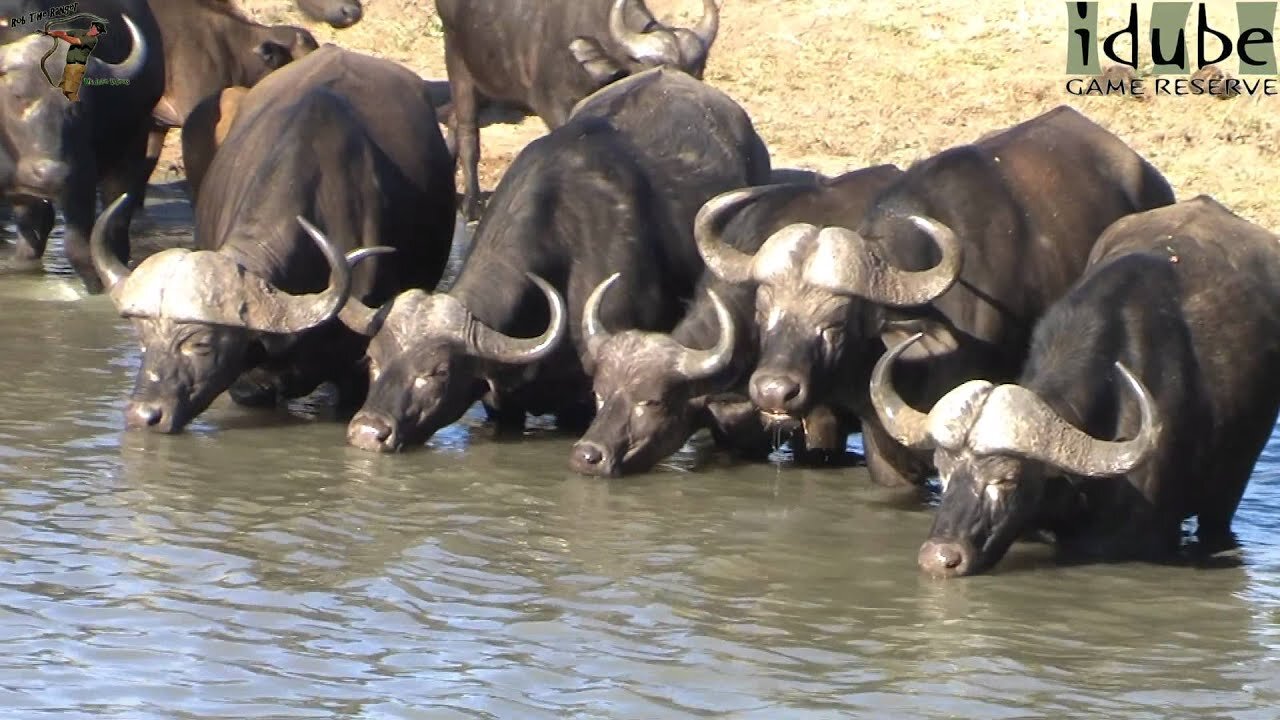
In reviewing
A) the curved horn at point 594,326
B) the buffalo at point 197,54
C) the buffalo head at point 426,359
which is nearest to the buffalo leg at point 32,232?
the buffalo at point 197,54

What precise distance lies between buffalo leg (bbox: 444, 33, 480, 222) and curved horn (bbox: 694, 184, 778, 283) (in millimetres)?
6435

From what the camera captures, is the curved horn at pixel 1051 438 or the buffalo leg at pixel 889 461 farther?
the buffalo leg at pixel 889 461

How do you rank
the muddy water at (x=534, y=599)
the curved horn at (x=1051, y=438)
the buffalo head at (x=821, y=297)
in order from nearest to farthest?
the muddy water at (x=534, y=599) < the curved horn at (x=1051, y=438) < the buffalo head at (x=821, y=297)

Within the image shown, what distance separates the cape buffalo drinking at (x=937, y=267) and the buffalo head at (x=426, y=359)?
1.03 meters

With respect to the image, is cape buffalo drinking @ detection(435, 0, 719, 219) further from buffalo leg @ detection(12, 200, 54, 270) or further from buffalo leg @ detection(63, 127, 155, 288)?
buffalo leg @ detection(12, 200, 54, 270)

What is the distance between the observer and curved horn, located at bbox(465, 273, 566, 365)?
1091cm

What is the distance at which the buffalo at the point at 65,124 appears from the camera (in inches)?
→ 554

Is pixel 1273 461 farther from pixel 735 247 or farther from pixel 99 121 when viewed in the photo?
pixel 99 121

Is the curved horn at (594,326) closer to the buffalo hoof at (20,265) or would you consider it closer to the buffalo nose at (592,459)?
the buffalo nose at (592,459)

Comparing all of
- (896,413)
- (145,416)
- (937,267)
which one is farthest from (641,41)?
(896,413)

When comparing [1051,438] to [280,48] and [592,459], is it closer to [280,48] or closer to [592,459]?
[592,459]

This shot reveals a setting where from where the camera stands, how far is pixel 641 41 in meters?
16.5

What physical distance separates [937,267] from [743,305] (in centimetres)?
127

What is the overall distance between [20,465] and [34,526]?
1084 millimetres
